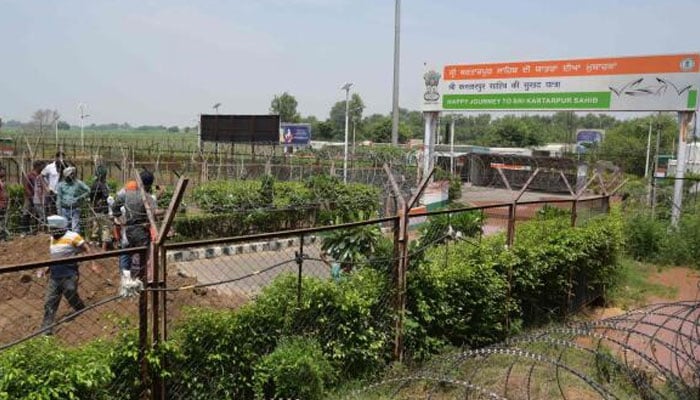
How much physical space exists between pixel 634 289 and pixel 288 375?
8.11 meters

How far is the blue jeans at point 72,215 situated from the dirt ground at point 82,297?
2.67 feet

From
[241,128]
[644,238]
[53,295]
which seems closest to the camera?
[53,295]

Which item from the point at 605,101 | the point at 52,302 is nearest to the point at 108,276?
the point at 52,302

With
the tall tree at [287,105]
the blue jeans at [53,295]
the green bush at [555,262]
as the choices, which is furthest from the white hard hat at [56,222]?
the tall tree at [287,105]

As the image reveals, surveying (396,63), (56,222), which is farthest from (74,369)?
(396,63)

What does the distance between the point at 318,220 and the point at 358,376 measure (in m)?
10.1

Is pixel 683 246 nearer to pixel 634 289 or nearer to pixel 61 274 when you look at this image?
pixel 634 289

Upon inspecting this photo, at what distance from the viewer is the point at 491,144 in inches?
3250

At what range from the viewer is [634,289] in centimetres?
1048

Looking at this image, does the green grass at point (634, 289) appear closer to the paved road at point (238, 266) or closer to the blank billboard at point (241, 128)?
the paved road at point (238, 266)

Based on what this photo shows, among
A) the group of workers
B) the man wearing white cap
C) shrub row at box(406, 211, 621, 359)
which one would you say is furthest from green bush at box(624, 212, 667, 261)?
the man wearing white cap

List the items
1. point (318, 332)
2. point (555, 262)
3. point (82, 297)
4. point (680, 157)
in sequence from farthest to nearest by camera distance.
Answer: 1. point (680, 157)
2. point (82, 297)
3. point (555, 262)
4. point (318, 332)

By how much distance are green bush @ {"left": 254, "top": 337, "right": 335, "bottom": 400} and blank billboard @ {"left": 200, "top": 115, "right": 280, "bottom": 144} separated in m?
24.7

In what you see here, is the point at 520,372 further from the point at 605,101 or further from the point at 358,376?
the point at 605,101
